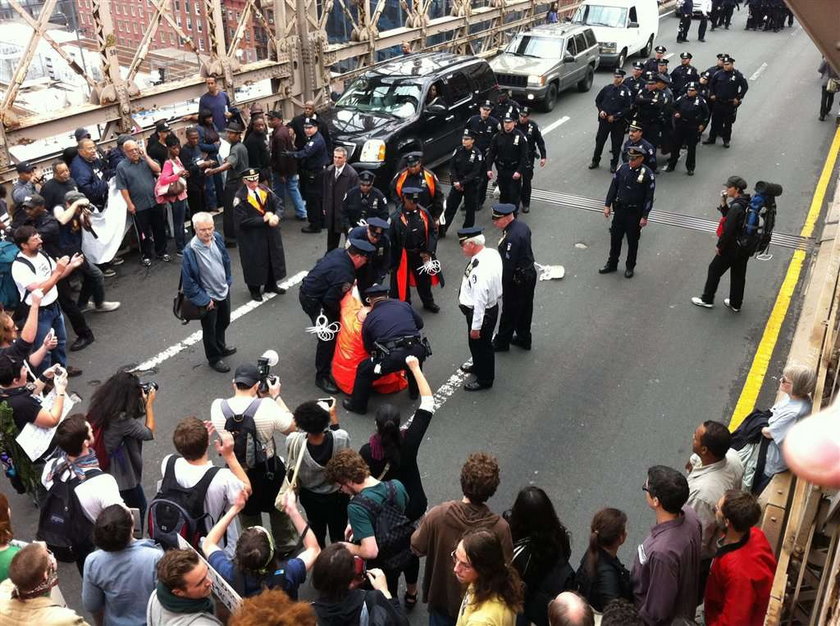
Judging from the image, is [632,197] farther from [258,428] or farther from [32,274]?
[32,274]

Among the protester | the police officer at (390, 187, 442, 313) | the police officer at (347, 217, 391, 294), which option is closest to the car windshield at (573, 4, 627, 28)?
the police officer at (390, 187, 442, 313)

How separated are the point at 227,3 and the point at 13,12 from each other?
14.7 ft

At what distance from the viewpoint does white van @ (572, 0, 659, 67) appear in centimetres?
2178

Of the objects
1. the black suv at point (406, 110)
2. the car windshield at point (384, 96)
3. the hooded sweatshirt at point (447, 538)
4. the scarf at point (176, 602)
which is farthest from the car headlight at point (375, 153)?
the scarf at point (176, 602)

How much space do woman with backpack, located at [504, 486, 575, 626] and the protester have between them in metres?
1.97

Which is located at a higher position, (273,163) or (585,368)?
(273,163)

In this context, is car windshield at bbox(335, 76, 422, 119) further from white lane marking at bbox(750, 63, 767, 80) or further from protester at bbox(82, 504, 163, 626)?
white lane marking at bbox(750, 63, 767, 80)

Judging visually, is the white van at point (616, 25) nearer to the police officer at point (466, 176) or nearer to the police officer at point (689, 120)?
the police officer at point (689, 120)

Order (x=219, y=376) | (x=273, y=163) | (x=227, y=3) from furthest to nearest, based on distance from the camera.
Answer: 1. (x=227, y=3)
2. (x=273, y=163)
3. (x=219, y=376)

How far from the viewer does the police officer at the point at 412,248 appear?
28.3ft

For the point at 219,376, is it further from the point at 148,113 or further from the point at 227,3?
the point at 227,3

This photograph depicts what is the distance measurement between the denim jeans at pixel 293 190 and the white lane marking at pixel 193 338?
219 cm

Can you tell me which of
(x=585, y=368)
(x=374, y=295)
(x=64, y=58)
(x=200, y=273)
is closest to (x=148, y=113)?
(x=64, y=58)

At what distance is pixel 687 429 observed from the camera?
7.39 metres
